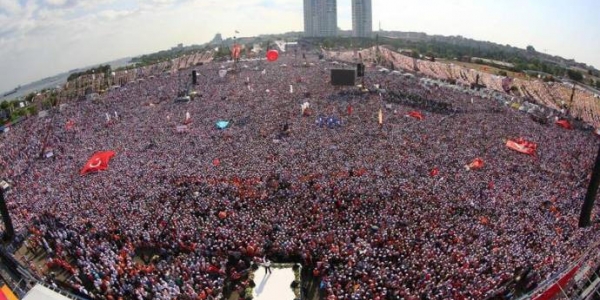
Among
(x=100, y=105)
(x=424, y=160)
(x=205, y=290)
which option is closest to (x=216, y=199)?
(x=205, y=290)

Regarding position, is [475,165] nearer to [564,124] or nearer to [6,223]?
[564,124]

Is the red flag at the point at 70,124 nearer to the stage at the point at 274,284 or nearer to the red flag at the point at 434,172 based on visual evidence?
the stage at the point at 274,284

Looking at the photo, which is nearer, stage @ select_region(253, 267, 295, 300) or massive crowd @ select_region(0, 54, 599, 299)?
stage @ select_region(253, 267, 295, 300)

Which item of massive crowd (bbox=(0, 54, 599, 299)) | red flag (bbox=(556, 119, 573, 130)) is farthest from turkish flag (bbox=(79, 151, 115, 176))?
red flag (bbox=(556, 119, 573, 130))

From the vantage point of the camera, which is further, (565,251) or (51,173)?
(51,173)

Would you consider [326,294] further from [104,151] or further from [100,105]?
[100,105]

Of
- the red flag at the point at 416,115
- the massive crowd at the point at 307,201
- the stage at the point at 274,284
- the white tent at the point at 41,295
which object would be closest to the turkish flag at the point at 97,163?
the massive crowd at the point at 307,201

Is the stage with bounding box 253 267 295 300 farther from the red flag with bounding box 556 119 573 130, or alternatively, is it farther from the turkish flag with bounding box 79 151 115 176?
the red flag with bounding box 556 119 573 130
